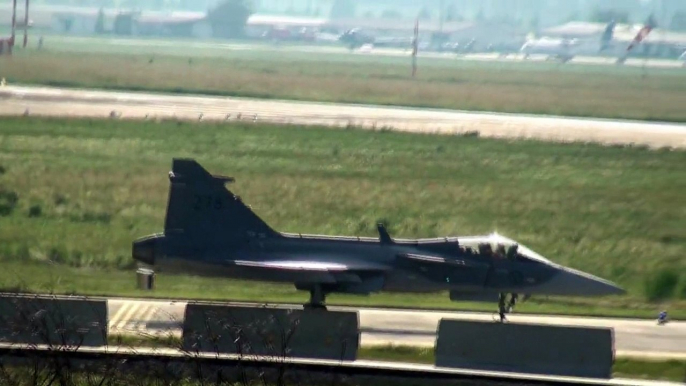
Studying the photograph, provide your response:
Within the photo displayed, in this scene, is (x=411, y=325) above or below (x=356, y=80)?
below

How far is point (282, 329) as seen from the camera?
17953mm

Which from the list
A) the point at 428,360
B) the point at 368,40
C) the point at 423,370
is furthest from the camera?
the point at 368,40

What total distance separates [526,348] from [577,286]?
14.0 ft

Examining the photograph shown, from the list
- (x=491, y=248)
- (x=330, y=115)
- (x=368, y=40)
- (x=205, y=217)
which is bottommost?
(x=491, y=248)

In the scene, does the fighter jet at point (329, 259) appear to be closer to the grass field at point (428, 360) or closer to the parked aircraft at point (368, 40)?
the grass field at point (428, 360)

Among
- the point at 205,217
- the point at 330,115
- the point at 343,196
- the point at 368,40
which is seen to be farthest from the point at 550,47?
the point at 205,217

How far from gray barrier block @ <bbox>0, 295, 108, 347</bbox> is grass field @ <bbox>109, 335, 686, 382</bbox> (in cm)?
46

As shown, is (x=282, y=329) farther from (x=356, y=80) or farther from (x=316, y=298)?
(x=356, y=80)

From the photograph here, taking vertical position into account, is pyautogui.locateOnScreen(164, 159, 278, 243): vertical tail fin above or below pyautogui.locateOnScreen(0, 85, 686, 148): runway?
below

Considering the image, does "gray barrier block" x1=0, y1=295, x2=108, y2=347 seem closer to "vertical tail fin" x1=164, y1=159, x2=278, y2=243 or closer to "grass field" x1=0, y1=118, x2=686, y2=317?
"vertical tail fin" x1=164, y1=159, x2=278, y2=243

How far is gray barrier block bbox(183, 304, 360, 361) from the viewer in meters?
18.1

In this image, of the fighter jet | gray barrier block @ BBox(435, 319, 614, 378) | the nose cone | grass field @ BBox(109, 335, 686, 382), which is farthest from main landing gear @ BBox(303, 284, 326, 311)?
the nose cone

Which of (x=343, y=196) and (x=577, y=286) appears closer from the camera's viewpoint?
(x=577, y=286)

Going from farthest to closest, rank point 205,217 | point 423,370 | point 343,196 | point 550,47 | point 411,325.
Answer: point 550,47 < point 343,196 < point 205,217 < point 411,325 < point 423,370
